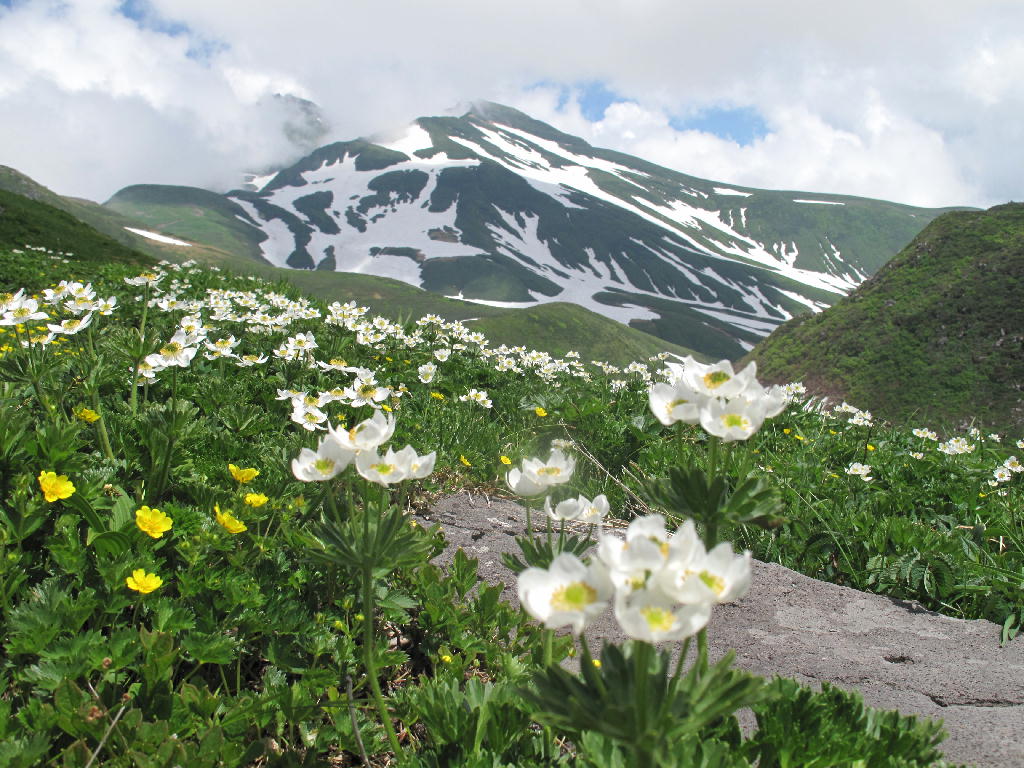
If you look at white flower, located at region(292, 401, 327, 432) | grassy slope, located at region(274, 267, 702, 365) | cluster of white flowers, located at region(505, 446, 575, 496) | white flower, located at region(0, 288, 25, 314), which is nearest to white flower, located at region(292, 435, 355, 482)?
cluster of white flowers, located at region(505, 446, 575, 496)

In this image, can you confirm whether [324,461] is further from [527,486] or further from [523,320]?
[523,320]

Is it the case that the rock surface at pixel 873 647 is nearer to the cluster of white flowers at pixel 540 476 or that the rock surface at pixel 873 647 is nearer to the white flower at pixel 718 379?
the cluster of white flowers at pixel 540 476

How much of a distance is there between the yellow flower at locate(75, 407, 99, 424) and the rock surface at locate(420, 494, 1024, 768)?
79.9 inches

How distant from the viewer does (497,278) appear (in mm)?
177000

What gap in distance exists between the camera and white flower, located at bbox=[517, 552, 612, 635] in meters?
1.16

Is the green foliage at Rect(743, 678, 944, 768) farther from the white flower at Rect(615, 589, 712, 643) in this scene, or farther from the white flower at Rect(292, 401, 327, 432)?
the white flower at Rect(292, 401, 327, 432)

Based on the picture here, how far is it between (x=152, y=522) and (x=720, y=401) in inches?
92.8

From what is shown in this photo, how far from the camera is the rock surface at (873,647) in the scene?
2492 mm

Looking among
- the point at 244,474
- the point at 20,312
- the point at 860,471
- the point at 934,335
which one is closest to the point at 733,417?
the point at 244,474

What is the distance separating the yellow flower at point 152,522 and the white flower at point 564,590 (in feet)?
6.55

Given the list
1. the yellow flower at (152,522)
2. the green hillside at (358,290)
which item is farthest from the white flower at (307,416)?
the green hillside at (358,290)

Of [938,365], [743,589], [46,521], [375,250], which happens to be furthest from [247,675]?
[375,250]

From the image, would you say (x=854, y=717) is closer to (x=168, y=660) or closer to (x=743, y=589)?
(x=743, y=589)

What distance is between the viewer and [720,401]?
1.70 metres
